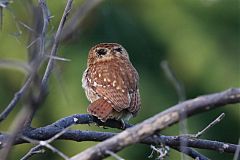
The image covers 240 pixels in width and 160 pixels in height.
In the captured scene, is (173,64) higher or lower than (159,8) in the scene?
lower

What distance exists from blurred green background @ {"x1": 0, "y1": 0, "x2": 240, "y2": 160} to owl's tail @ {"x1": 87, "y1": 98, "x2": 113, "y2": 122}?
380 cm

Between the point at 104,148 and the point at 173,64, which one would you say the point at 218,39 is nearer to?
the point at 173,64

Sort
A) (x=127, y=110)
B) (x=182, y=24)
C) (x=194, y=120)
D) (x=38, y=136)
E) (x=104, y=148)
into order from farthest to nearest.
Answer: (x=182, y=24) < (x=194, y=120) < (x=127, y=110) < (x=38, y=136) < (x=104, y=148)

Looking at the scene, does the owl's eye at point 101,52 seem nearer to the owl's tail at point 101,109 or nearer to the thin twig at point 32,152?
the owl's tail at point 101,109

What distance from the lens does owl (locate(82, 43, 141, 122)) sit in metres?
4.42

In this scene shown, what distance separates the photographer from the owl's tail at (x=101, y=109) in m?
4.16

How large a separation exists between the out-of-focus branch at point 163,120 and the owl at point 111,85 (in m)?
1.67

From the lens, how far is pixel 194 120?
9.44 m

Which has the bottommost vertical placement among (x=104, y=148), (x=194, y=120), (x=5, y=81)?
(x=194, y=120)

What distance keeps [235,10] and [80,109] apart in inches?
127

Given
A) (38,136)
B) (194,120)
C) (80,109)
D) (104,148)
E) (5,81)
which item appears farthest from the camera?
(194,120)

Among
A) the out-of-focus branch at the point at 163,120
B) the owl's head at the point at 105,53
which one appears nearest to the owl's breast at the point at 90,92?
the owl's head at the point at 105,53

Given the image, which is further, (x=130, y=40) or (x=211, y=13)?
(x=211, y=13)

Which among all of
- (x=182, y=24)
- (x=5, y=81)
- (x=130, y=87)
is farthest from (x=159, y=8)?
(x=130, y=87)
